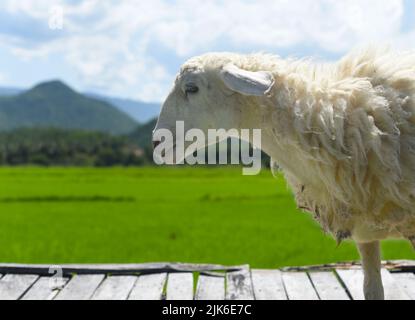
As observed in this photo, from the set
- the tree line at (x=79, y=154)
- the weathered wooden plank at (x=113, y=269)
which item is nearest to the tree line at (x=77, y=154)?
the tree line at (x=79, y=154)

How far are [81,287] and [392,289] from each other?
259 centimetres

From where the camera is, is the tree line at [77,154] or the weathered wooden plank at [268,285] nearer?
the weathered wooden plank at [268,285]

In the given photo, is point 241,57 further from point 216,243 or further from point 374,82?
point 216,243

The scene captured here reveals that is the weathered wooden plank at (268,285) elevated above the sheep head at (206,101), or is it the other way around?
the sheep head at (206,101)

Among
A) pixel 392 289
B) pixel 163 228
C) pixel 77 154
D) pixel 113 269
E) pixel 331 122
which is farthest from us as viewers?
pixel 77 154

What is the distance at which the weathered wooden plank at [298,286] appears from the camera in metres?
4.21

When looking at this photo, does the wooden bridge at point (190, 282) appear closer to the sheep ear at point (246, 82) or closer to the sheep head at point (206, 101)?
the sheep head at point (206, 101)

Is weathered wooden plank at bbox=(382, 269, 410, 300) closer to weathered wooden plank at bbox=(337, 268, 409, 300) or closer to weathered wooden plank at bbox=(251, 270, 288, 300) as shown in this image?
weathered wooden plank at bbox=(337, 268, 409, 300)

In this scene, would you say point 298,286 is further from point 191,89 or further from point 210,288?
point 191,89

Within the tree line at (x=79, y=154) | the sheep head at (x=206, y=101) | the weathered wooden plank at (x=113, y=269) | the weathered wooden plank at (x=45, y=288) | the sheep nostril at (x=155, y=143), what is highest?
the tree line at (x=79, y=154)

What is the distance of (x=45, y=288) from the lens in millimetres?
4418

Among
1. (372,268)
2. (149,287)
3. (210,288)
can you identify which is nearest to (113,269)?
(149,287)

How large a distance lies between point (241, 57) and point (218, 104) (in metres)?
0.30
